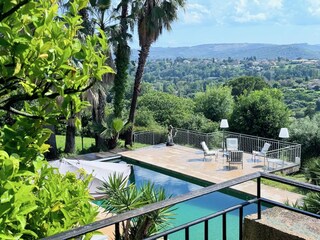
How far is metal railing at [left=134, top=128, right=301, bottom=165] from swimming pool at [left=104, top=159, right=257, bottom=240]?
3.28m

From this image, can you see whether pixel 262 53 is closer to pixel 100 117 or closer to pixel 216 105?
pixel 216 105

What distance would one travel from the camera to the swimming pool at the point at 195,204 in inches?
339

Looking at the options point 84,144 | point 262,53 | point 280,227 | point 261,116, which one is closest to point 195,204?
point 280,227

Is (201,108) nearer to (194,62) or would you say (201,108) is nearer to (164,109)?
(164,109)

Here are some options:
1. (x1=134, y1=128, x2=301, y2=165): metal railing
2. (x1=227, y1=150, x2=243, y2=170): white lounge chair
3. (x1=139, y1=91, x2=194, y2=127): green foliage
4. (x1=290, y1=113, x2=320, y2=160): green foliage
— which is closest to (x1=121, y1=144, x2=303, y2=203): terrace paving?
(x1=227, y1=150, x2=243, y2=170): white lounge chair

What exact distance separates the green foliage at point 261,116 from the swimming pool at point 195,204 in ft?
28.1

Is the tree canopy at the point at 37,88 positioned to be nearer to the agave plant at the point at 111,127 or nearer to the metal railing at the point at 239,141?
the metal railing at the point at 239,141

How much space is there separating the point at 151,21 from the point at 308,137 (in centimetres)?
949

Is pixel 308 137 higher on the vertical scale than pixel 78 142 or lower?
higher

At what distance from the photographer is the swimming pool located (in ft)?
28.2

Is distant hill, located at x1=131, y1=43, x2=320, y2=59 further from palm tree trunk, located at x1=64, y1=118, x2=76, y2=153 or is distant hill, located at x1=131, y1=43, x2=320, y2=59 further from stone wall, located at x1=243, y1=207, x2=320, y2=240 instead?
stone wall, located at x1=243, y1=207, x2=320, y2=240

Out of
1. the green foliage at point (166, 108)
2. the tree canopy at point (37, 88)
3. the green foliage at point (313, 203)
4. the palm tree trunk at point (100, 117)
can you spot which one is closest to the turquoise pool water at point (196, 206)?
the green foliage at point (313, 203)

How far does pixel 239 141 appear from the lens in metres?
17.5

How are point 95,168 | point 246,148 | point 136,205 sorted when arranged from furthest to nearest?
1. point 246,148
2. point 95,168
3. point 136,205
